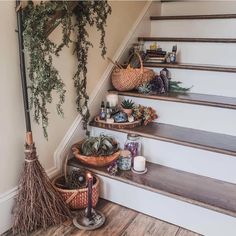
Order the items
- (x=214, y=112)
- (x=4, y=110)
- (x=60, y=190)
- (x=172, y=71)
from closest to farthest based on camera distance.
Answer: (x=4, y=110) < (x=60, y=190) < (x=214, y=112) < (x=172, y=71)

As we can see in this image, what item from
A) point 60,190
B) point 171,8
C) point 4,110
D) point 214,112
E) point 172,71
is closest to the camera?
point 4,110

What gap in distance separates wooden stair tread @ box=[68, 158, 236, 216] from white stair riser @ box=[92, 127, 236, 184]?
36mm

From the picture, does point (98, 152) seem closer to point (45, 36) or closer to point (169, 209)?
point (169, 209)

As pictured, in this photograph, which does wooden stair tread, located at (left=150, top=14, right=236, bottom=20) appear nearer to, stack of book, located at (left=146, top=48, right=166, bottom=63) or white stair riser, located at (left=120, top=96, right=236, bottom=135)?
stack of book, located at (left=146, top=48, right=166, bottom=63)

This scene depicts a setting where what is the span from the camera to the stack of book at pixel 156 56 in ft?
7.70

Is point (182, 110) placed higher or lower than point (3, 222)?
higher

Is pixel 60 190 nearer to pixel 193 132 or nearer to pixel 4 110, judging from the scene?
pixel 4 110

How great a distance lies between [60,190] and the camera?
178 cm

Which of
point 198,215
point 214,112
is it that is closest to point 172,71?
point 214,112

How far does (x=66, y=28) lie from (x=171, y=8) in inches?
60.4

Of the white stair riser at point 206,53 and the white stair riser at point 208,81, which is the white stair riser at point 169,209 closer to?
the white stair riser at point 208,81

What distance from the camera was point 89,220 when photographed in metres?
1.72

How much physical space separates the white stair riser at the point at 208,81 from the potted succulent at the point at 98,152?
30.4 inches

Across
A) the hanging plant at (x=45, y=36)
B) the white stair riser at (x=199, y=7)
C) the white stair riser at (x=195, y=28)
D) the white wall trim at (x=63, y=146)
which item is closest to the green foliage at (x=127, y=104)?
the white wall trim at (x=63, y=146)
